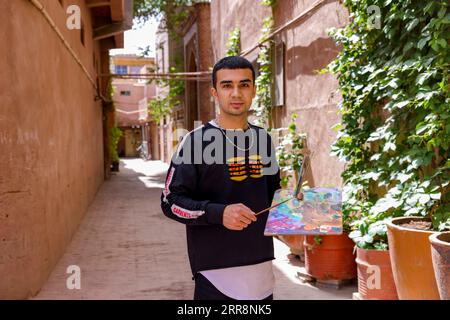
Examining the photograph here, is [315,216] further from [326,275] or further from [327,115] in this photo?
[327,115]

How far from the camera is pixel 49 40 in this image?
21.2 feet

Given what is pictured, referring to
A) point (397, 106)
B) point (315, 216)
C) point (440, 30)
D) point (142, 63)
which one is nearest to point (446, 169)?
point (397, 106)

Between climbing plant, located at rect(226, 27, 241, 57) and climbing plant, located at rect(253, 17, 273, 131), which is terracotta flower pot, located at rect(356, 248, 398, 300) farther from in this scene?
climbing plant, located at rect(226, 27, 241, 57)

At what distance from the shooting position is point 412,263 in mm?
3586

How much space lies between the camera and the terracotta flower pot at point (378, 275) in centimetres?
421

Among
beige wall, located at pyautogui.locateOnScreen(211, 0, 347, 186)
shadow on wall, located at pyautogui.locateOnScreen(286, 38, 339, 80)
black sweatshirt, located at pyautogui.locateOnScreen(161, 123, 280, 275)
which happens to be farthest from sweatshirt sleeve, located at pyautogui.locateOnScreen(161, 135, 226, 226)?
shadow on wall, located at pyautogui.locateOnScreen(286, 38, 339, 80)

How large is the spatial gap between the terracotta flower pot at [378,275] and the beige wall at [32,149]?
9.90 feet

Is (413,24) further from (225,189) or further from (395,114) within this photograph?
(225,189)

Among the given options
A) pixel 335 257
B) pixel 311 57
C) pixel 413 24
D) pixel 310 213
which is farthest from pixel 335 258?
pixel 310 213

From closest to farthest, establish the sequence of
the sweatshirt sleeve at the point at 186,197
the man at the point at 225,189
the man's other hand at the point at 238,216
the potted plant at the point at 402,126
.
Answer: the man's other hand at the point at 238,216, the sweatshirt sleeve at the point at 186,197, the man at the point at 225,189, the potted plant at the point at 402,126

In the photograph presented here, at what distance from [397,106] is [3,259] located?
353cm

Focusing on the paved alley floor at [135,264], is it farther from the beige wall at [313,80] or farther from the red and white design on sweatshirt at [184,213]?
the red and white design on sweatshirt at [184,213]

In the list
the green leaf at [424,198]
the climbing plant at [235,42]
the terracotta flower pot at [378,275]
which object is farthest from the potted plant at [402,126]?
the climbing plant at [235,42]

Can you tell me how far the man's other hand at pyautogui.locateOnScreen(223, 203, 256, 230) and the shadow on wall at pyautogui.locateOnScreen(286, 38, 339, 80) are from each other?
4547 mm
